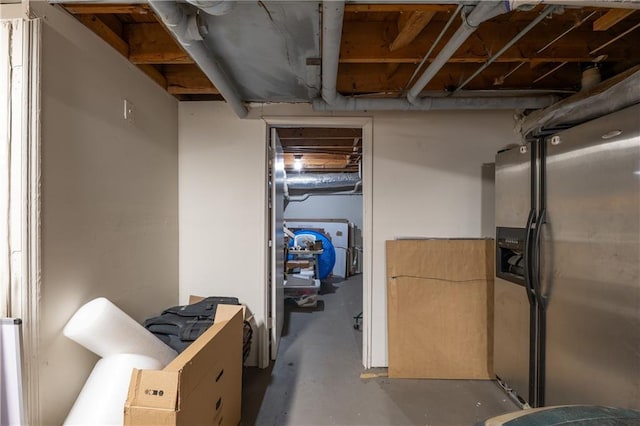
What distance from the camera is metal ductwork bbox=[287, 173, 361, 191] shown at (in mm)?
5395

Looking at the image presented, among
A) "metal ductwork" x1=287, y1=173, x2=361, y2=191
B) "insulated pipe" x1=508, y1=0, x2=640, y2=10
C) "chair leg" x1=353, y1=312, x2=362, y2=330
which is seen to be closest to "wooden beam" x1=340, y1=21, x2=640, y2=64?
"insulated pipe" x1=508, y1=0, x2=640, y2=10

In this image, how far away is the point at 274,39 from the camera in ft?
4.94

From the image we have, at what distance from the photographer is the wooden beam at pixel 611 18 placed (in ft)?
4.31

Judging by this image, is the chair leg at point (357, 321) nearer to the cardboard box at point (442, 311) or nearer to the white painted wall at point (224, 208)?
the cardboard box at point (442, 311)

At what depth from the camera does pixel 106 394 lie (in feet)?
3.94

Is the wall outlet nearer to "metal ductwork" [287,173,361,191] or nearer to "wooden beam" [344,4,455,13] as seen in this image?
"wooden beam" [344,4,455,13]

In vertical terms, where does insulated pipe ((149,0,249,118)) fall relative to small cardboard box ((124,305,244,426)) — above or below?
above

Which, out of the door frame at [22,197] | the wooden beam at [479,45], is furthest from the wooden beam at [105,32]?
the wooden beam at [479,45]

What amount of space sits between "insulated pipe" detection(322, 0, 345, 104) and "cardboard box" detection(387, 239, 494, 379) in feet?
4.63

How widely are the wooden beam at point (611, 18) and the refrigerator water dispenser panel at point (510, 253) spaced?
42.7 inches

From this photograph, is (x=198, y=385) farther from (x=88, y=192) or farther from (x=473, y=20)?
(x=473, y=20)

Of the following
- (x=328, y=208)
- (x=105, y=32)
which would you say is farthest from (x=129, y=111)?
(x=328, y=208)

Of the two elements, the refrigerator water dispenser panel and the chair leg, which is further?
the chair leg

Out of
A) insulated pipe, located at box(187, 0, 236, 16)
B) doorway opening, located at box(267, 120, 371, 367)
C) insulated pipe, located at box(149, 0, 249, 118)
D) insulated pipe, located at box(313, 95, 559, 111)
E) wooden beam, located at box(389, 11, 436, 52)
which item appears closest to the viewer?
insulated pipe, located at box(187, 0, 236, 16)
